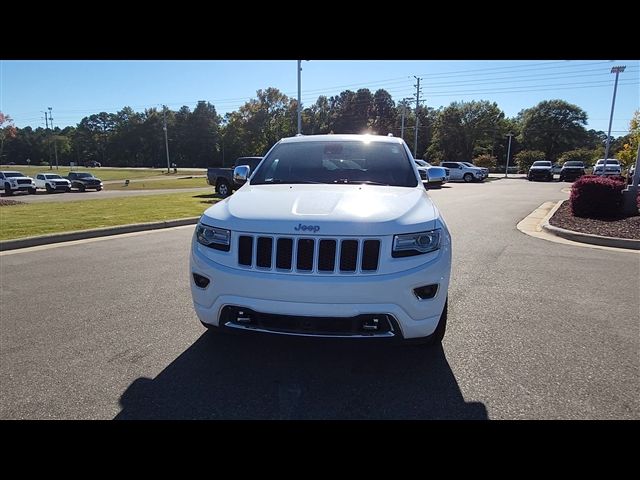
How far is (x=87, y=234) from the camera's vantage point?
344 inches

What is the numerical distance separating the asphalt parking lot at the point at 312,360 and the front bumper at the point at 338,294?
308mm

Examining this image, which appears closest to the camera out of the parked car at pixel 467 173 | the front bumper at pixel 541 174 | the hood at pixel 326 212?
the hood at pixel 326 212

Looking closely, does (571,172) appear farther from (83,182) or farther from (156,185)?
(83,182)

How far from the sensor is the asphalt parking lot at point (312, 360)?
2.64 m

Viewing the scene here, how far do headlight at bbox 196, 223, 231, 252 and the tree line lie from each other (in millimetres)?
54249

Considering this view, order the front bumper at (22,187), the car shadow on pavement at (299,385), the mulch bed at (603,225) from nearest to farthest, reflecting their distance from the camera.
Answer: the car shadow on pavement at (299,385) → the mulch bed at (603,225) → the front bumper at (22,187)

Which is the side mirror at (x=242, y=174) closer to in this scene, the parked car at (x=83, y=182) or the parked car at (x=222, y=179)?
the parked car at (x=222, y=179)

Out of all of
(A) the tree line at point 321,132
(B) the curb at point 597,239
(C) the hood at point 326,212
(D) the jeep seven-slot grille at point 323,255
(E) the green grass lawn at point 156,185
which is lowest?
(E) the green grass lawn at point 156,185

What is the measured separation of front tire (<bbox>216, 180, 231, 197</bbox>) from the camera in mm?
19062

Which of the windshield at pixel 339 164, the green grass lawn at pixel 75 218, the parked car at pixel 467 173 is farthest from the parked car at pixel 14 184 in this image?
the parked car at pixel 467 173

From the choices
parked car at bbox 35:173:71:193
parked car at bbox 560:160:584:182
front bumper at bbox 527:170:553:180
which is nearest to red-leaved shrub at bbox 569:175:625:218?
front bumper at bbox 527:170:553:180
